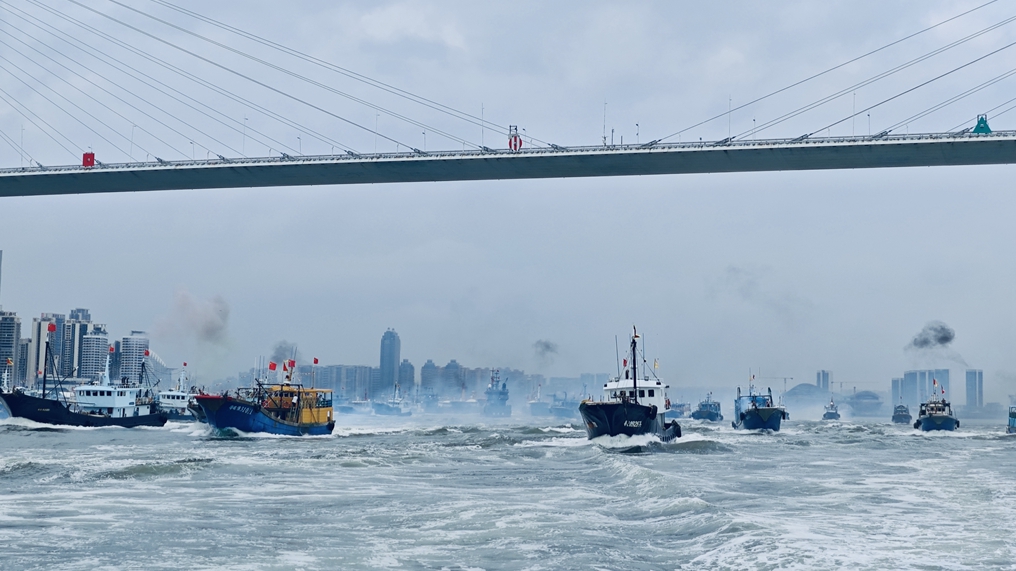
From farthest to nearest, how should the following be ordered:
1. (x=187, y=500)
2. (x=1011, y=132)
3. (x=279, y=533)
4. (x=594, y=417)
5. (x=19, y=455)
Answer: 1. (x=1011, y=132)
2. (x=594, y=417)
3. (x=19, y=455)
4. (x=187, y=500)
5. (x=279, y=533)

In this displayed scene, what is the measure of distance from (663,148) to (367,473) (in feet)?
92.1

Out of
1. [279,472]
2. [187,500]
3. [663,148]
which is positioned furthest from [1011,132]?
[187,500]

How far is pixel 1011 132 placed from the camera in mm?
43688

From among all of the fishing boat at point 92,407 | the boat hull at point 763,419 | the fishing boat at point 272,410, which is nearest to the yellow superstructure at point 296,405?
the fishing boat at point 272,410

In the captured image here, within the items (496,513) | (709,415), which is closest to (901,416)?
(709,415)

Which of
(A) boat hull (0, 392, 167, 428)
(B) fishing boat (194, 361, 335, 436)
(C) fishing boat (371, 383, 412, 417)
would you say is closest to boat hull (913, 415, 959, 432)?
(B) fishing boat (194, 361, 335, 436)

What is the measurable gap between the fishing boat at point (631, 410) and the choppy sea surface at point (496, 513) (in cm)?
760

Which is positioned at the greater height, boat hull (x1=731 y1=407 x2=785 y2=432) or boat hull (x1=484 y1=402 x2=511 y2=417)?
boat hull (x1=731 y1=407 x2=785 y2=432)

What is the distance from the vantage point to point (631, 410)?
39781 mm

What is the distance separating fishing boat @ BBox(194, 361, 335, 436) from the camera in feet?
156

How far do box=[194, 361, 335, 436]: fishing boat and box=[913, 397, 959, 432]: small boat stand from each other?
38.8m

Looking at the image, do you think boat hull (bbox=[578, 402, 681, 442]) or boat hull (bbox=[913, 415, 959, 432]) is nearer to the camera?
boat hull (bbox=[578, 402, 681, 442])

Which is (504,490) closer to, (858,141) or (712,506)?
(712,506)

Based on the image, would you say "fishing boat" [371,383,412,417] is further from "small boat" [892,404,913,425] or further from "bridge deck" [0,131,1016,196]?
"bridge deck" [0,131,1016,196]
